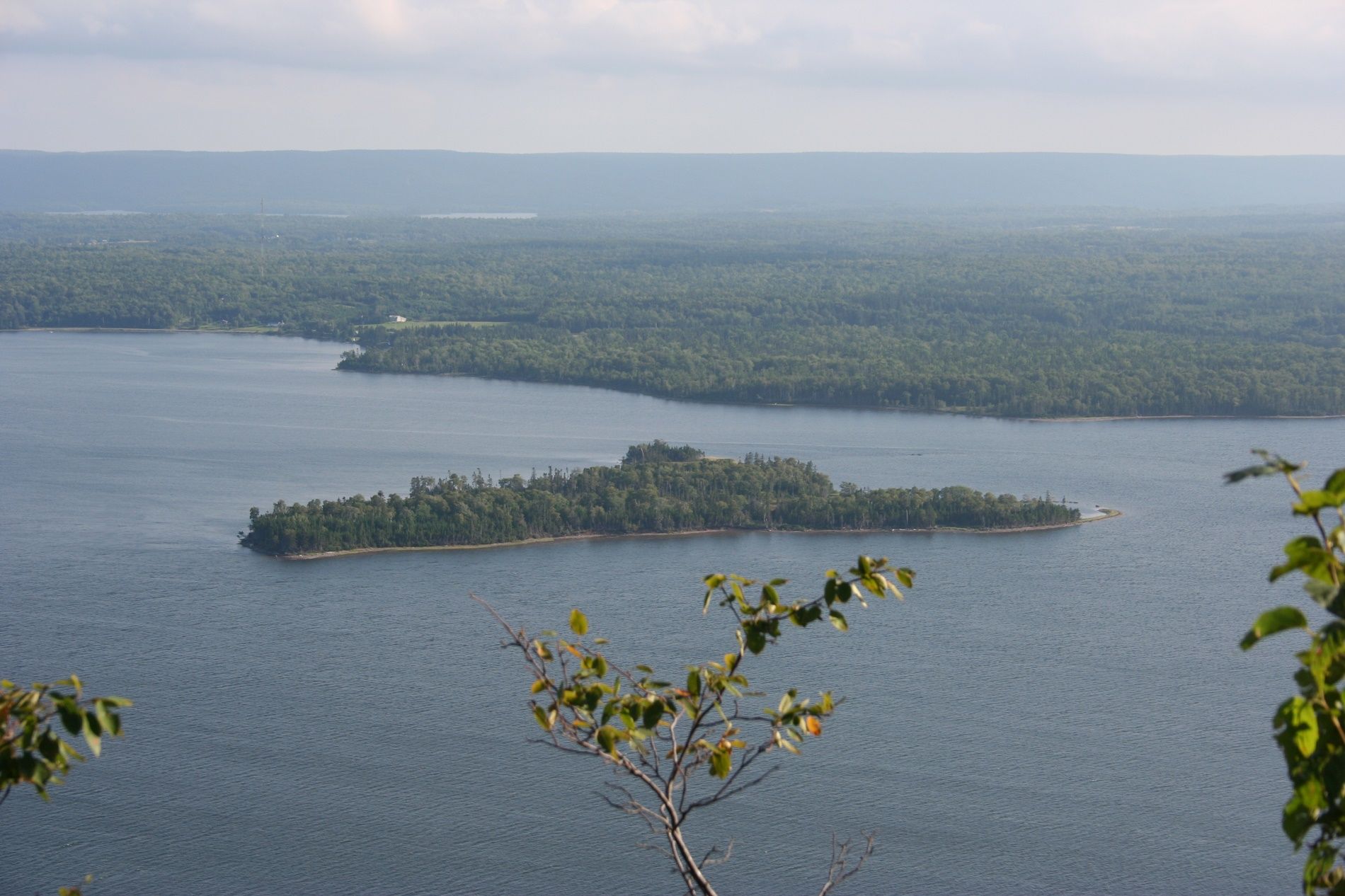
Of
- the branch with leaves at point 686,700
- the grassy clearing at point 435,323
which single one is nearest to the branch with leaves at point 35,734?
the branch with leaves at point 686,700

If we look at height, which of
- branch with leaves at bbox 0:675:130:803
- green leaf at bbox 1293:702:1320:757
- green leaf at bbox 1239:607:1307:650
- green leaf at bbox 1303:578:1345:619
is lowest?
branch with leaves at bbox 0:675:130:803

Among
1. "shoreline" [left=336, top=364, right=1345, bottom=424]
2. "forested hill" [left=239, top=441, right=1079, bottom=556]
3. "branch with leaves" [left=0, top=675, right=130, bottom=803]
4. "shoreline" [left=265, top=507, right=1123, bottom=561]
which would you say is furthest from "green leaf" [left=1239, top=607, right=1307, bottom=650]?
"shoreline" [left=336, top=364, right=1345, bottom=424]

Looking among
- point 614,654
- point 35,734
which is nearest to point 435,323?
point 614,654

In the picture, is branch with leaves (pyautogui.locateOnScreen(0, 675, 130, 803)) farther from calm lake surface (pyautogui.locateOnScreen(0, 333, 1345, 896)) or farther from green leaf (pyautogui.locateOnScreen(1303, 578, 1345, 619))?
calm lake surface (pyautogui.locateOnScreen(0, 333, 1345, 896))

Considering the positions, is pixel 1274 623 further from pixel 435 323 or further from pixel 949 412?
pixel 435 323

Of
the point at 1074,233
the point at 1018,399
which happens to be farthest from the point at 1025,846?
the point at 1074,233

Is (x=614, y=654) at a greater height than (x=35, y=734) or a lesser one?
lesser

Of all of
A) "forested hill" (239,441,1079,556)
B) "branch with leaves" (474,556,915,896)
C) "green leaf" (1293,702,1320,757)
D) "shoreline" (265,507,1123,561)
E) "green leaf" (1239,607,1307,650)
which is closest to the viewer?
"green leaf" (1239,607,1307,650)
